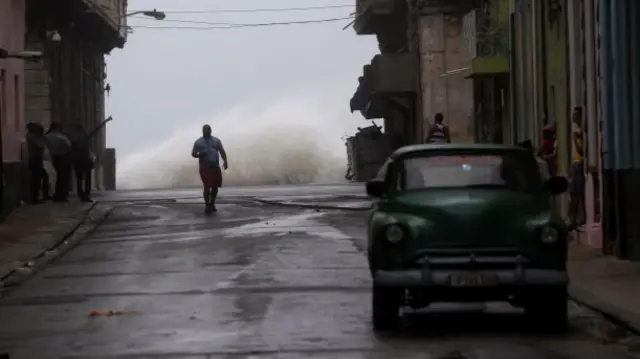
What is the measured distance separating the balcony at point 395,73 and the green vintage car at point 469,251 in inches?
1351

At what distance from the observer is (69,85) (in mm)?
47094

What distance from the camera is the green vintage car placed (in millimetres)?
11969

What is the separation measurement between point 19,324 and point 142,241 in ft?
29.8

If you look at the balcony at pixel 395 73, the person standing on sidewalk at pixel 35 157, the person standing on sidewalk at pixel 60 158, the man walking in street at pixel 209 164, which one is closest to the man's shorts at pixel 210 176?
the man walking in street at pixel 209 164

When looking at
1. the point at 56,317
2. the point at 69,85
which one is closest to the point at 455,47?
the point at 69,85

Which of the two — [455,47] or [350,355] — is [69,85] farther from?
[350,355]

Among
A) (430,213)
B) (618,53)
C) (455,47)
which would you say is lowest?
(430,213)

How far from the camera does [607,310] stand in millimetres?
13430

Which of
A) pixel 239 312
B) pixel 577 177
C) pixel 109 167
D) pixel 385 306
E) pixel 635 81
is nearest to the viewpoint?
pixel 385 306

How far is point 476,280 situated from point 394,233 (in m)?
0.81

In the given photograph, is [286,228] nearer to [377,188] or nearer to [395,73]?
[377,188]

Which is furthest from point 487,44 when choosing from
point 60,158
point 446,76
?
point 446,76

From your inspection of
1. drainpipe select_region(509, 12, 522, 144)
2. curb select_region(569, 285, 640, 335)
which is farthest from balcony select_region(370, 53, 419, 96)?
curb select_region(569, 285, 640, 335)

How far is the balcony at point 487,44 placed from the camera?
30719mm
